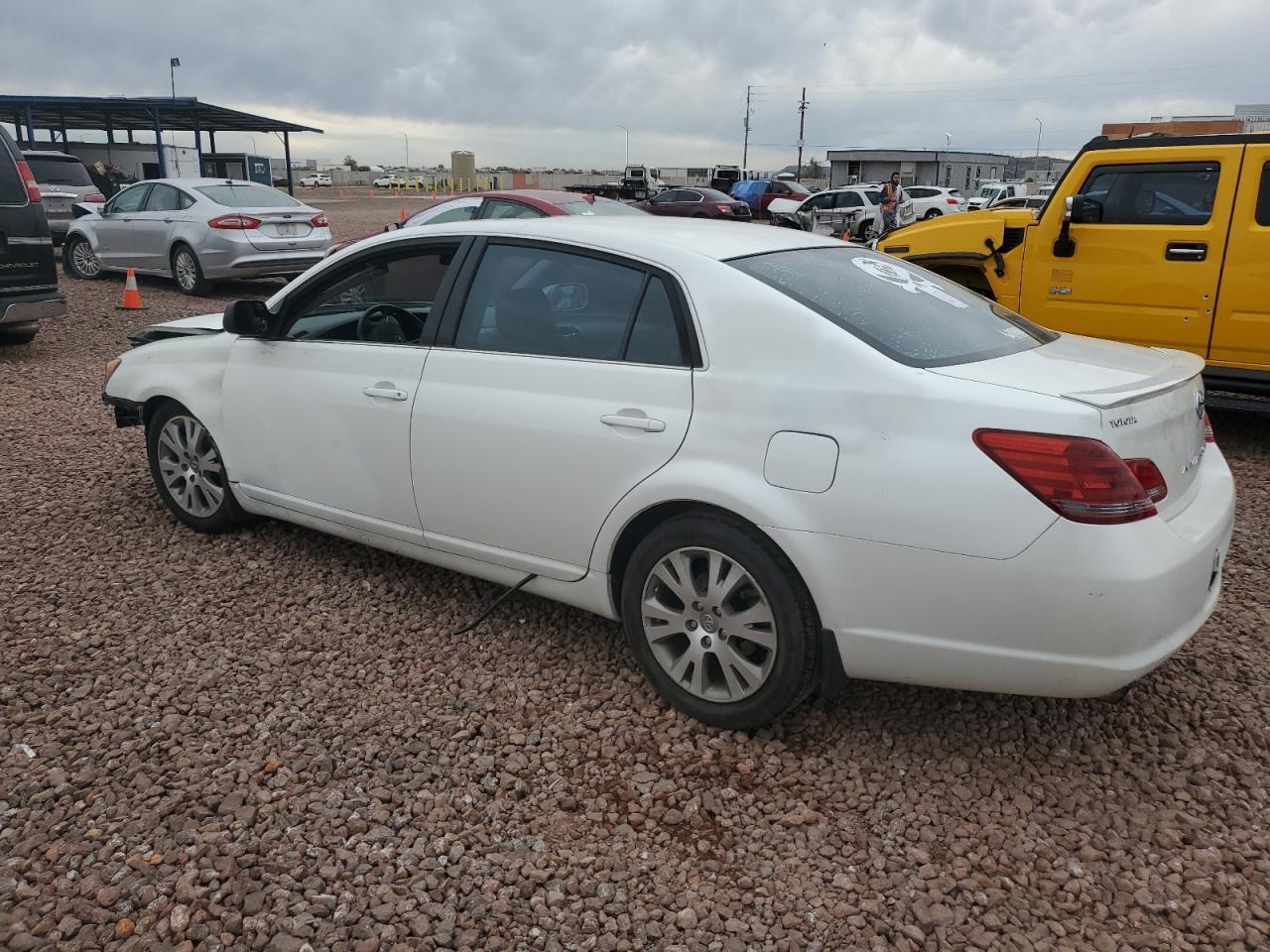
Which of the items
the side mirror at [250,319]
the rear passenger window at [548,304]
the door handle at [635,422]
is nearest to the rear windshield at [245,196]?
the side mirror at [250,319]

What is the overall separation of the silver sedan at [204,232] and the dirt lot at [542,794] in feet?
31.0

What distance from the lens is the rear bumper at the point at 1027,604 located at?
8.37ft

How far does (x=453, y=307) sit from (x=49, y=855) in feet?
7.19

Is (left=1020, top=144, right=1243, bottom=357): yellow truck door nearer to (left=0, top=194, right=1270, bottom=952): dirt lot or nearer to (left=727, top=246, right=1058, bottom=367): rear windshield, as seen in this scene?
(left=0, top=194, right=1270, bottom=952): dirt lot

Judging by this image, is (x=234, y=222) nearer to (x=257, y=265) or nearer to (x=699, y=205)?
(x=257, y=265)

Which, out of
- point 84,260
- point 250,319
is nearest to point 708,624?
point 250,319

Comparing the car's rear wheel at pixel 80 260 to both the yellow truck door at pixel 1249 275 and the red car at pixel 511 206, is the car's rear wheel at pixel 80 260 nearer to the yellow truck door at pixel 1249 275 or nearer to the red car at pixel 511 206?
the red car at pixel 511 206

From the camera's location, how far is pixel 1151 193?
6.86 meters

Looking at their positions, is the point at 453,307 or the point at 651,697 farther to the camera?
the point at 453,307

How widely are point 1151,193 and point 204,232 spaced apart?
10.9 m

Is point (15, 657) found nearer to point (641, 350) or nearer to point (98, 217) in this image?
point (641, 350)

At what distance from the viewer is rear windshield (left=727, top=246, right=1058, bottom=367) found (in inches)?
118

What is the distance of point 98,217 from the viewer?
46.3 ft

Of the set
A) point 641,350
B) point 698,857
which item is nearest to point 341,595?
point 641,350
